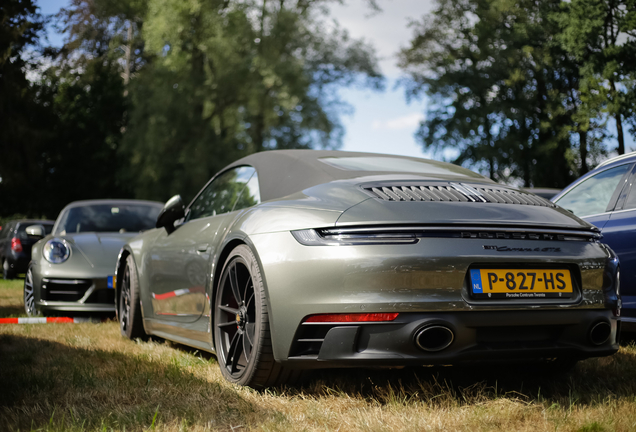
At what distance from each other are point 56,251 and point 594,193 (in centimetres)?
535

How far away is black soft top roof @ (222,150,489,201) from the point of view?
3.70 m

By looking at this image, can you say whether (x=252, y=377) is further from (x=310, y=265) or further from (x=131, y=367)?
(x=131, y=367)

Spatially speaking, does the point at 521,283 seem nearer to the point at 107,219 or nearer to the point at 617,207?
the point at 617,207

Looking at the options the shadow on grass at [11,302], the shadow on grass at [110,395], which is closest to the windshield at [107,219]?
the shadow on grass at [11,302]

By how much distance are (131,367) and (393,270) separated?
6.83ft

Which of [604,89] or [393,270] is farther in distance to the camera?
[604,89]

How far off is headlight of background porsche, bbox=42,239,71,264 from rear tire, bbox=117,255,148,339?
157 centimetres

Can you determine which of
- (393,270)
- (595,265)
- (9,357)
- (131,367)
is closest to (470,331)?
(393,270)

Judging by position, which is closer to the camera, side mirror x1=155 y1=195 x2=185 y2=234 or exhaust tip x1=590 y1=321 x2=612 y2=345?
exhaust tip x1=590 y1=321 x2=612 y2=345

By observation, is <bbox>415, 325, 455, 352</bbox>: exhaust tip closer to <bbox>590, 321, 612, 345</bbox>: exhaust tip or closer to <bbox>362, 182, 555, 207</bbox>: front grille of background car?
<bbox>362, 182, 555, 207</bbox>: front grille of background car

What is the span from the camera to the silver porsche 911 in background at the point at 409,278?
2.92m

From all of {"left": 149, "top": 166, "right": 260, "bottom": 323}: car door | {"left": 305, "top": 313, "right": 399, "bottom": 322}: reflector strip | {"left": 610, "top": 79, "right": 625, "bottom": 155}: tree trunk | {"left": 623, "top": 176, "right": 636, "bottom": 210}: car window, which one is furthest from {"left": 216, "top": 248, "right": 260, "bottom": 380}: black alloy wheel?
{"left": 610, "top": 79, "right": 625, "bottom": 155}: tree trunk

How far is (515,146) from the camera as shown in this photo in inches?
1184

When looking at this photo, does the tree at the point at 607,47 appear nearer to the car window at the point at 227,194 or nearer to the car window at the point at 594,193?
the car window at the point at 594,193
